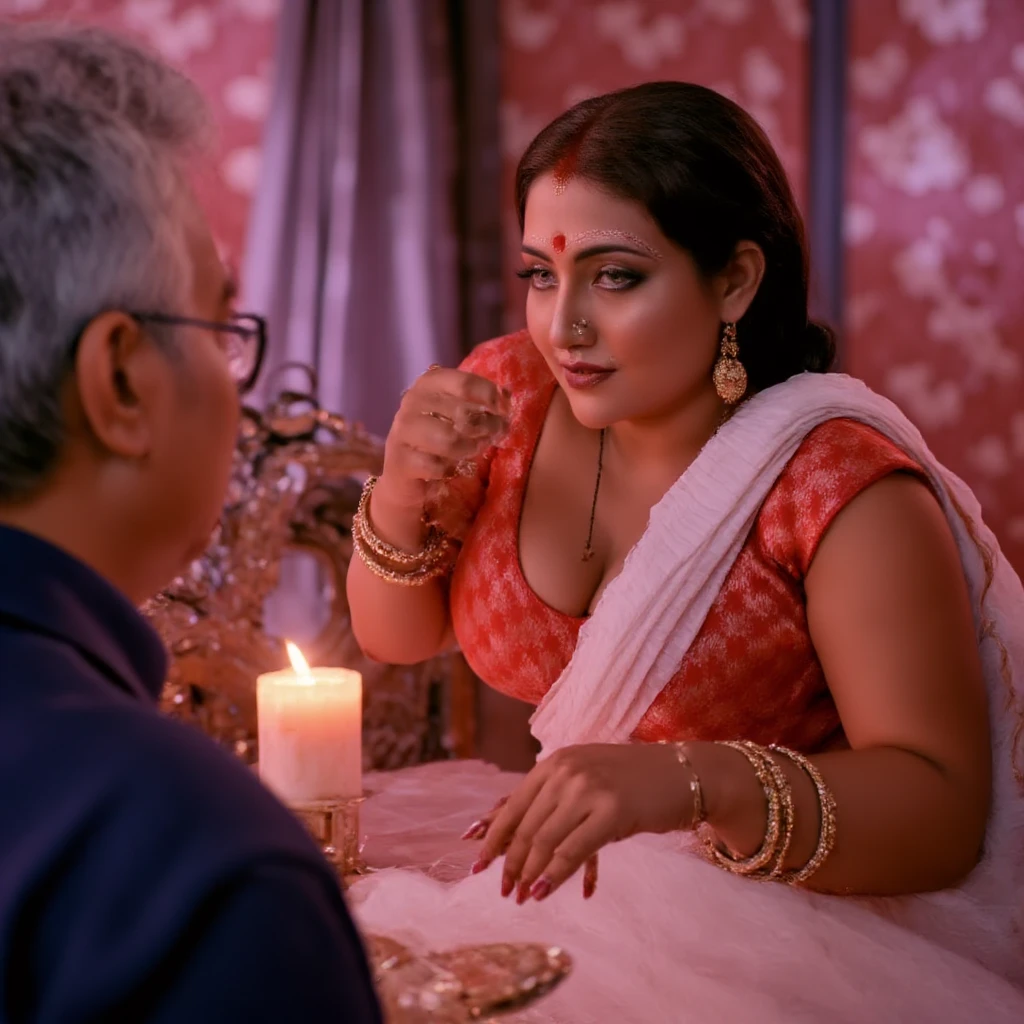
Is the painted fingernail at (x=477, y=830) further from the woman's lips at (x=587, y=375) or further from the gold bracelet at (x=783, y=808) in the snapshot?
the woman's lips at (x=587, y=375)

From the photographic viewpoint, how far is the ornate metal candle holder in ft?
4.68

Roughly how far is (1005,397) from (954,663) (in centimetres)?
199

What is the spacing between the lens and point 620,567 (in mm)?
1697

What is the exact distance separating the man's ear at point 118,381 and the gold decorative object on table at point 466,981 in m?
0.33

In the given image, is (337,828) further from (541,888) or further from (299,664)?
(541,888)

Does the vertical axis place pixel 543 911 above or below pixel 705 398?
below

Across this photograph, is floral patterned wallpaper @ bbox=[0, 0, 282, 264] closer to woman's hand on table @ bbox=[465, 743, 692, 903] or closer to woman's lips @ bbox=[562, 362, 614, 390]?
woman's lips @ bbox=[562, 362, 614, 390]

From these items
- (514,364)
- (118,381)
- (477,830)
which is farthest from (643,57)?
(118,381)

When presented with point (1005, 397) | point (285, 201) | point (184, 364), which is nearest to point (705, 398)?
point (184, 364)

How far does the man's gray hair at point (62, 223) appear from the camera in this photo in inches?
25.9

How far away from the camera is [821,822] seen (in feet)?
4.42

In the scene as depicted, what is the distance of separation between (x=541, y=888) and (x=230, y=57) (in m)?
2.13

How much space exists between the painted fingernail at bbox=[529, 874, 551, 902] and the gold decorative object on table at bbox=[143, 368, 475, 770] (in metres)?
1.13

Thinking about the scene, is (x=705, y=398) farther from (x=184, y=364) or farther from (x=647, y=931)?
(x=184, y=364)
